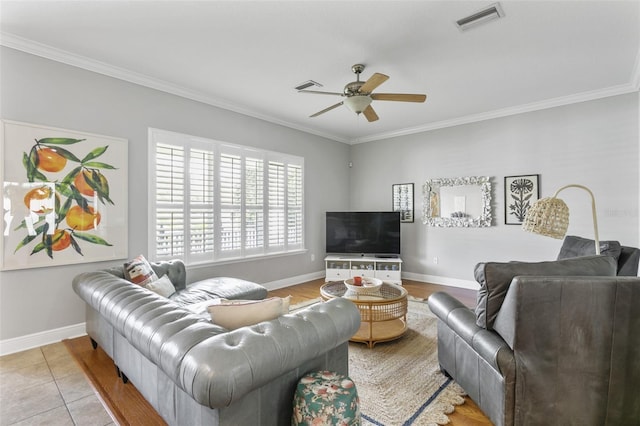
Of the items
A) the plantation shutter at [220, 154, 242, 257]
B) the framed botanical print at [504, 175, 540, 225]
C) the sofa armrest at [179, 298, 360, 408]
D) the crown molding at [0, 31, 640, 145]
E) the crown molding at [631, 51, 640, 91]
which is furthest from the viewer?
the framed botanical print at [504, 175, 540, 225]

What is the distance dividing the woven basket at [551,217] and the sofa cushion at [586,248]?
67cm

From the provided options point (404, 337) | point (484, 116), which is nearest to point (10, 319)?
point (404, 337)

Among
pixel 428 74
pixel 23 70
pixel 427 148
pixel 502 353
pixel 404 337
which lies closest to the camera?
pixel 502 353

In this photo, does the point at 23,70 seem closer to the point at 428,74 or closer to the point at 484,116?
the point at 428,74

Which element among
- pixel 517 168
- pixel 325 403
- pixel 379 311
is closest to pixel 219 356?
pixel 325 403

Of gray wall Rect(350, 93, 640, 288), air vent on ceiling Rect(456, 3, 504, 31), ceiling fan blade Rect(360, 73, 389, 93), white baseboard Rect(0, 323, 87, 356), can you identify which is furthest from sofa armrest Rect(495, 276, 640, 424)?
white baseboard Rect(0, 323, 87, 356)

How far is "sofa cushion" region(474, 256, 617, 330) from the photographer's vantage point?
166cm

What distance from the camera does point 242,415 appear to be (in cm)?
130

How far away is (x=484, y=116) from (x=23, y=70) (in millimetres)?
5779

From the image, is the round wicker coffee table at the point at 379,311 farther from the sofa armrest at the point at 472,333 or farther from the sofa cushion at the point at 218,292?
the sofa cushion at the point at 218,292

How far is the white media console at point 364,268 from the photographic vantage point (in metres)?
5.32

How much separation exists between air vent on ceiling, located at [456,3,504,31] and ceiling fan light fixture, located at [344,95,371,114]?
981 millimetres

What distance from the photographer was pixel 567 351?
1.52m

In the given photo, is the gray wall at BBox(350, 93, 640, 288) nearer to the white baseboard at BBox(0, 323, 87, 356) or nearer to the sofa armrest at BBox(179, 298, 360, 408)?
the sofa armrest at BBox(179, 298, 360, 408)
